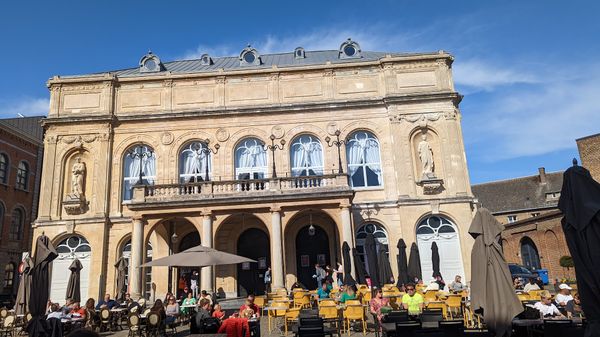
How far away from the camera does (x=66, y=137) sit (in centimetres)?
2528

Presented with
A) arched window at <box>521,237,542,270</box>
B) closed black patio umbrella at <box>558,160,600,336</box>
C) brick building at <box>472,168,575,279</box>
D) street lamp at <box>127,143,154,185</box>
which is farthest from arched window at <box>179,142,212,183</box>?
arched window at <box>521,237,542,270</box>

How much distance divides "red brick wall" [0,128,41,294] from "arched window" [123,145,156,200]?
10869 mm

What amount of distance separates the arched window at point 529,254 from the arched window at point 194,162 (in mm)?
29863

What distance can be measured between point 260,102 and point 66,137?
39.3ft

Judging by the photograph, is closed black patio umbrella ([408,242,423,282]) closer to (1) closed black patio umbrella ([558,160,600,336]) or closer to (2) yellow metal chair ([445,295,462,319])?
(2) yellow metal chair ([445,295,462,319])

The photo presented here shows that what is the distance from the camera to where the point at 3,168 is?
29516mm

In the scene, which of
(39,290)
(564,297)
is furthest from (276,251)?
(564,297)

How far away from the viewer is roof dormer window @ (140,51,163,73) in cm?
2827

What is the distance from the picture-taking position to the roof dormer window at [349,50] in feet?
93.6

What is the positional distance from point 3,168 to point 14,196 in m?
2.15

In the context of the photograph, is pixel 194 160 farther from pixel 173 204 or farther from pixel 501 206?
pixel 501 206

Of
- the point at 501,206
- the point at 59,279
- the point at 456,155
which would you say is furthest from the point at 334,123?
the point at 501,206

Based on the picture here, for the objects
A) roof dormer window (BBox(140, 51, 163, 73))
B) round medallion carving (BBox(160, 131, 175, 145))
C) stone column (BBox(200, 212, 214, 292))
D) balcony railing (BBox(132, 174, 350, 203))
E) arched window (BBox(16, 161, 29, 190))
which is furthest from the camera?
arched window (BBox(16, 161, 29, 190))

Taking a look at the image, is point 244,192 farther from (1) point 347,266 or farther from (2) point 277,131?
(1) point 347,266
